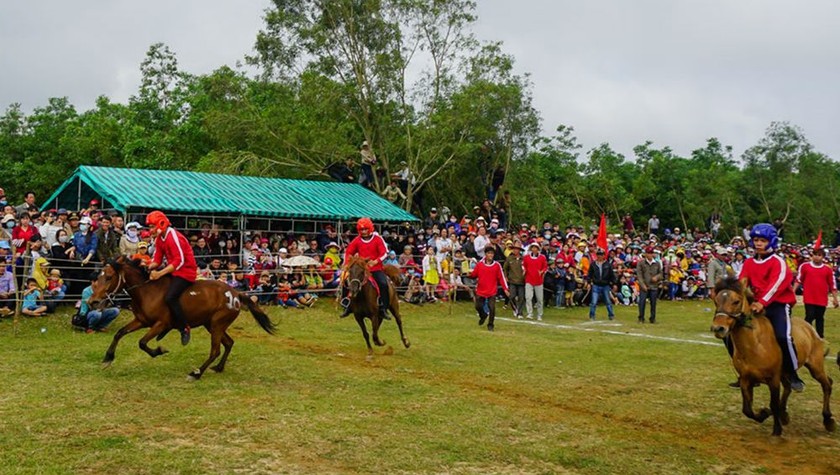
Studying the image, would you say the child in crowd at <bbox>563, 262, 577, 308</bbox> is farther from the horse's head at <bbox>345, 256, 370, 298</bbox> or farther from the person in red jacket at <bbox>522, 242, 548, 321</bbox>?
the horse's head at <bbox>345, 256, 370, 298</bbox>

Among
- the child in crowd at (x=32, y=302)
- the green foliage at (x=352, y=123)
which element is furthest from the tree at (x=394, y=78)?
the child in crowd at (x=32, y=302)

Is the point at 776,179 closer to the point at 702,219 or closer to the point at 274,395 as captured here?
the point at 702,219

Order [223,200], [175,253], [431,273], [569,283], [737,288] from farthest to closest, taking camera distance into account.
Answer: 1. [569,283]
2. [431,273]
3. [223,200]
4. [175,253]
5. [737,288]

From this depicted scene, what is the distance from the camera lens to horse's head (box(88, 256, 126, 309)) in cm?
1021

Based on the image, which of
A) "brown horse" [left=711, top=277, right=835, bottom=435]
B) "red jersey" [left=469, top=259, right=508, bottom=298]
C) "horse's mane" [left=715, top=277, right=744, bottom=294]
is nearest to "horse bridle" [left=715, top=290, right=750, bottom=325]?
"brown horse" [left=711, top=277, right=835, bottom=435]

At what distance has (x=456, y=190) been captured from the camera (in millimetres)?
31547

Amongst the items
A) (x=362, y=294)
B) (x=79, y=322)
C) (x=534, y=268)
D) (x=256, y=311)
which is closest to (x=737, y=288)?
(x=362, y=294)

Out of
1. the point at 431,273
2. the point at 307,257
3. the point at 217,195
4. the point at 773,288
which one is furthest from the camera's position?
the point at 431,273

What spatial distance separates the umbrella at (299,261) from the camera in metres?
19.6

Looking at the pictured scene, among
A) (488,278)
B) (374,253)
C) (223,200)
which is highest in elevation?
(223,200)

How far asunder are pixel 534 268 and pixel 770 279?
1154 cm

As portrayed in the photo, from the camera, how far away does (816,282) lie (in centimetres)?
1434

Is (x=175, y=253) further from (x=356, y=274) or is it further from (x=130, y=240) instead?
(x=130, y=240)

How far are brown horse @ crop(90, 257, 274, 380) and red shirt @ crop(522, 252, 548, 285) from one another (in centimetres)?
1073
